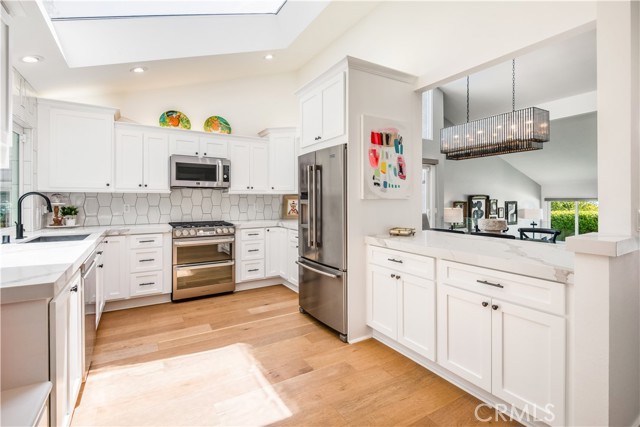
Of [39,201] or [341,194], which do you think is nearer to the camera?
[341,194]

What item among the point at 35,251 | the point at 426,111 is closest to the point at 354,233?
the point at 35,251

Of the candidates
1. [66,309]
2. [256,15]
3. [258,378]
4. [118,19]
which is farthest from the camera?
[256,15]

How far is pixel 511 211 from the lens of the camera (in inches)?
356

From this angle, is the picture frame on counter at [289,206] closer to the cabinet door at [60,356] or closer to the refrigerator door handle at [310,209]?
the refrigerator door handle at [310,209]

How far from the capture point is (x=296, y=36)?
389 centimetres

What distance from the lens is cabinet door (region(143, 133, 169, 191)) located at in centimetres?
385

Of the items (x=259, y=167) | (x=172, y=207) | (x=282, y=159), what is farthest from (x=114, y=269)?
(x=282, y=159)

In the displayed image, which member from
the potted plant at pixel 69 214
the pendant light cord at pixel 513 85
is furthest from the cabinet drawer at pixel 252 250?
the pendant light cord at pixel 513 85

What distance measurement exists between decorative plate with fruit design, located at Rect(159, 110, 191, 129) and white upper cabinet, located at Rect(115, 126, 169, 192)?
384mm

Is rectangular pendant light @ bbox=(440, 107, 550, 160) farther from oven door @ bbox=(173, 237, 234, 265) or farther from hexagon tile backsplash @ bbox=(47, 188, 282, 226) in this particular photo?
oven door @ bbox=(173, 237, 234, 265)

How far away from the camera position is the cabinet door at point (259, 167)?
4.52 m

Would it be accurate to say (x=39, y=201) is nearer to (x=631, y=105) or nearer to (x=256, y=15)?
(x=256, y=15)

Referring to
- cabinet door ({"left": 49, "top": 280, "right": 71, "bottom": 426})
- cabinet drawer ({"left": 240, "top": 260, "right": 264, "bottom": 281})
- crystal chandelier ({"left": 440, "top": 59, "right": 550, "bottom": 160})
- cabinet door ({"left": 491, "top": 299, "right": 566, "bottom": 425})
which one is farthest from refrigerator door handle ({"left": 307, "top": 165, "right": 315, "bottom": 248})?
crystal chandelier ({"left": 440, "top": 59, "right": 550, "bottom": 160})

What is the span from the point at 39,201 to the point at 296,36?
3.35m
